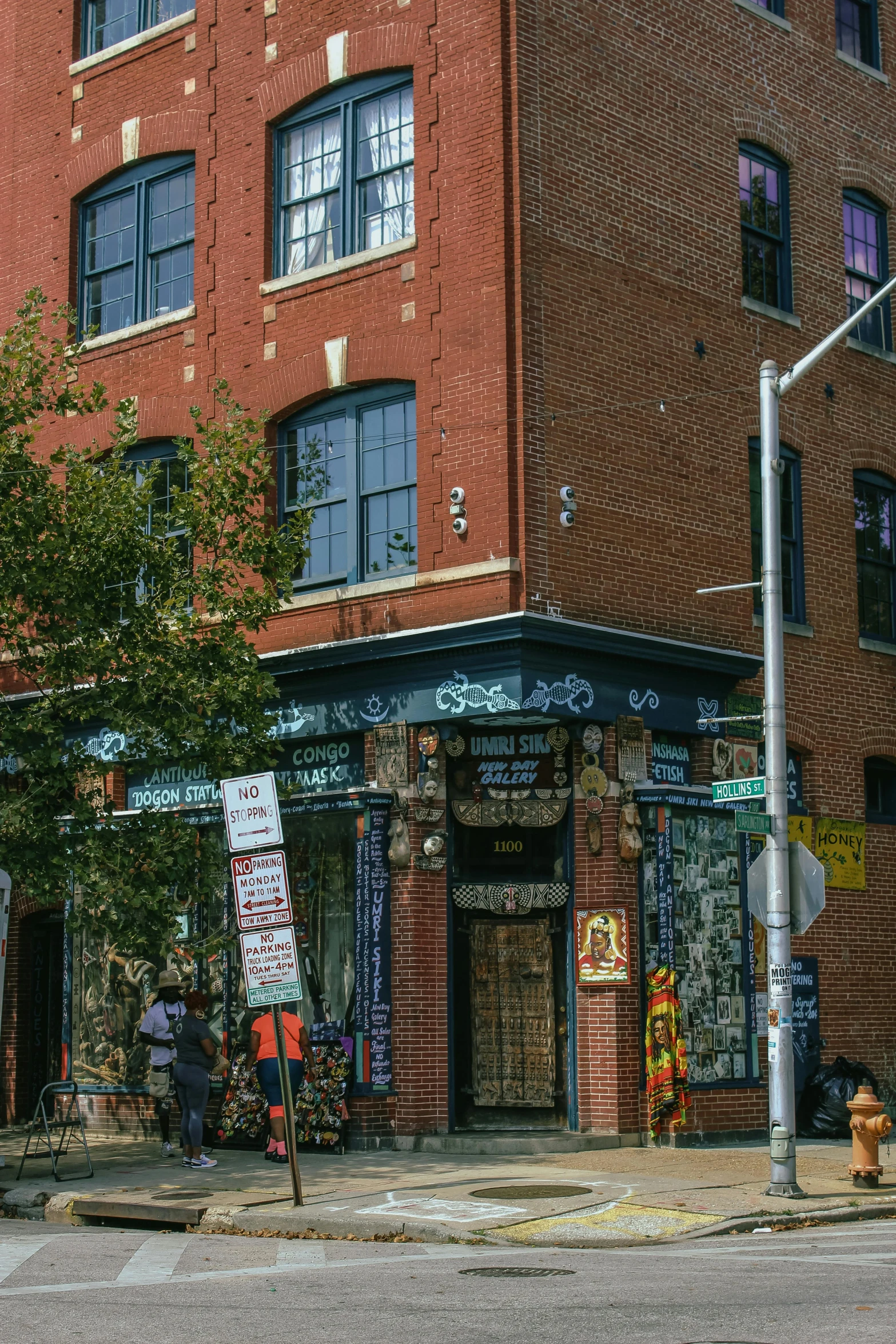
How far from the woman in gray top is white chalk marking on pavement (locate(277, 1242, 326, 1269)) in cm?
457

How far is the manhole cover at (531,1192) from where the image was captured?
44.4ft

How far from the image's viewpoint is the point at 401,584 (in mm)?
18125

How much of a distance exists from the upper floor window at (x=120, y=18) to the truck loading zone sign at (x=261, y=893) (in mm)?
13438

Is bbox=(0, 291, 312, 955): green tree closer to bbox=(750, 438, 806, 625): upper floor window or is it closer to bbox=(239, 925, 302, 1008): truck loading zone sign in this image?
bbox=(239, 925, 302, 1008): truck loading zone sign

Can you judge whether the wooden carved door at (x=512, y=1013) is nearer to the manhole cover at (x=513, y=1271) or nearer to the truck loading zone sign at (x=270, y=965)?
the truck loading zone sign at (x=270, y=965)

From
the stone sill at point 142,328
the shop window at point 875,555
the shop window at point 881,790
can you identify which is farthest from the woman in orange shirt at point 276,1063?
the shop window at point 875,555

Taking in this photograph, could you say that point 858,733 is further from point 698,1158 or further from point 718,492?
point 698,1158

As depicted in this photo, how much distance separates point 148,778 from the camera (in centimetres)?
2062

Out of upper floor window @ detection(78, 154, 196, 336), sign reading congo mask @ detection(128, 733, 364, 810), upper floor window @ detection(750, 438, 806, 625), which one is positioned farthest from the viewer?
upper floor window @ detection(78, 154, 196, 336)

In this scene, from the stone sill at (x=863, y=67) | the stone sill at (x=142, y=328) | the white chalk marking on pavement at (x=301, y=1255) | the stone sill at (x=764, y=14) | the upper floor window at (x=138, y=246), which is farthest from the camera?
the stone sill at (x=863, y=67)

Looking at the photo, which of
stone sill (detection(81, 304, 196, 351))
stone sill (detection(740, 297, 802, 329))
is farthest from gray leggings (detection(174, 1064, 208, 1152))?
→ stone sill (detection(740, 297, 802, 329))

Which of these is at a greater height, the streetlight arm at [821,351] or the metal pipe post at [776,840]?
the streetlight arm at [821,351]

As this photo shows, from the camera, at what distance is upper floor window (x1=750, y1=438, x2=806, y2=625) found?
806 inches

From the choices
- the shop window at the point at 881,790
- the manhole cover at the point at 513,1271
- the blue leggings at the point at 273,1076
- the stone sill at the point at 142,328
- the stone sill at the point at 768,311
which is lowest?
Result: the manhole cover at the point at 513,1271
